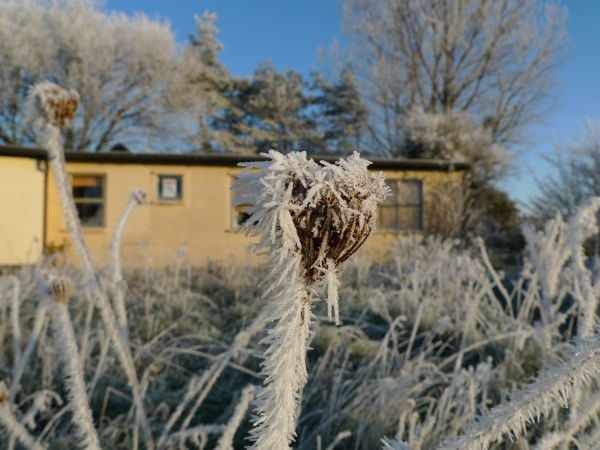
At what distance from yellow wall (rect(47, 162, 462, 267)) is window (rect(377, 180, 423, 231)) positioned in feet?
2.97

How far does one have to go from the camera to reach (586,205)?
207 centimetres

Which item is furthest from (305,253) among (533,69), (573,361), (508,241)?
(533,69)

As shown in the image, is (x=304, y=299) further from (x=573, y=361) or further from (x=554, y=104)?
(x=554, y=104)

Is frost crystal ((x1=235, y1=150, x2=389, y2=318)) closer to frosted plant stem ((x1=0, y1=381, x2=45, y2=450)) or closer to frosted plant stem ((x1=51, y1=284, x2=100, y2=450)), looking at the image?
frosted plant stem ((x1=51, y1=284, x2=100, y2=450))

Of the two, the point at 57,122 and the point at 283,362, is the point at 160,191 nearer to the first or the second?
the point at 57,122

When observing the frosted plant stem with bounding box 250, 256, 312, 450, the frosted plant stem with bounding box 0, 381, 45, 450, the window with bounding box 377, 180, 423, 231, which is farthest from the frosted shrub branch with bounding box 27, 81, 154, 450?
the window with bounding box 377, 180, 423, 231

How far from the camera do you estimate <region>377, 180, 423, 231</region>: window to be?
1302cm

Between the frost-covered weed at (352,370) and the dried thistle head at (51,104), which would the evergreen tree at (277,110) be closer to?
the frost-covered weed at (352,370)

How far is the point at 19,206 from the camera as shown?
37.2 feet

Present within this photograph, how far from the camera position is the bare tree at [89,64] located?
20.7 m

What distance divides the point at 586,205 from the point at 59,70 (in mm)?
23723

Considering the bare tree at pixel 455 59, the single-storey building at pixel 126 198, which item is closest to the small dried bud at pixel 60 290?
the single-storey building at pixel 126 198

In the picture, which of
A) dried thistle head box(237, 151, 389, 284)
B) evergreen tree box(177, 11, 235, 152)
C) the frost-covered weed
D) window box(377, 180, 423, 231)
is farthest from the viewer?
evergreen tree box(177, 11, 235, 152)

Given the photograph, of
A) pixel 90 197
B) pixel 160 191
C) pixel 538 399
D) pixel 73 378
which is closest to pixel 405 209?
pixel 160 191
